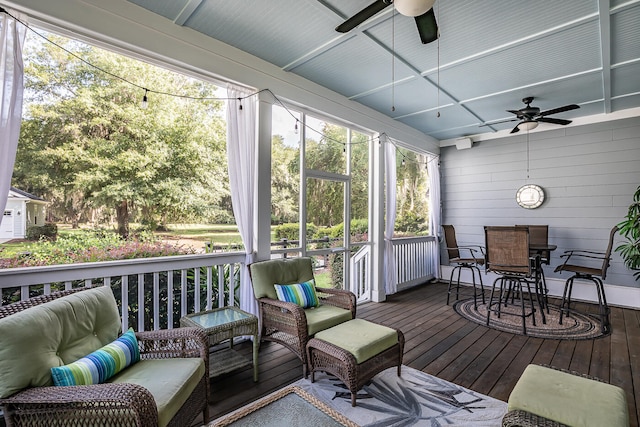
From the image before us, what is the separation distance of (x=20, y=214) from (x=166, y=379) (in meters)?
1.72

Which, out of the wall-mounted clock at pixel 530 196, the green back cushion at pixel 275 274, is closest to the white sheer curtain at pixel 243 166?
the green back cushion at pixel 275 274

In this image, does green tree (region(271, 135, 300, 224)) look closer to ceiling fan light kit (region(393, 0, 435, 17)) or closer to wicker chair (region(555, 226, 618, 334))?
ceiling fan light kit (region(393, 0, 435, 17))

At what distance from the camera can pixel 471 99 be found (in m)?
4.41

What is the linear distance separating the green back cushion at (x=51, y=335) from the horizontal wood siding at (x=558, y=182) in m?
6.32

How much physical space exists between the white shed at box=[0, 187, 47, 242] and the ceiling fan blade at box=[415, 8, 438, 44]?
3028 millimetres

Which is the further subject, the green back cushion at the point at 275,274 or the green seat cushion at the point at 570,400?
the green back cushion at the point at 275,274

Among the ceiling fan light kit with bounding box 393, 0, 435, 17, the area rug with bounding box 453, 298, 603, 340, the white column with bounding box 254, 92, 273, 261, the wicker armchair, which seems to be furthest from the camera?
the area rug with bounding box 453, 298, 603, 340

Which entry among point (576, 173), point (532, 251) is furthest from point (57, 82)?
point (576, 173)

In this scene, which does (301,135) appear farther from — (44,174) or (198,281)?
(44,174)

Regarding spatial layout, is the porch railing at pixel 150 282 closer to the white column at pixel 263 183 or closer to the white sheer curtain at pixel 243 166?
the white sheer curtain at pixel 243 166

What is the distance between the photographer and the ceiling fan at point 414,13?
5.80 feet

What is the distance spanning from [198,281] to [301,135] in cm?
213

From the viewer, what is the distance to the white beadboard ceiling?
2.52 meters

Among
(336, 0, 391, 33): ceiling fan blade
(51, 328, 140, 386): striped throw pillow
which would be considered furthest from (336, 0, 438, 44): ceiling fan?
(51, 328, 140, 386): striped throw pillow
